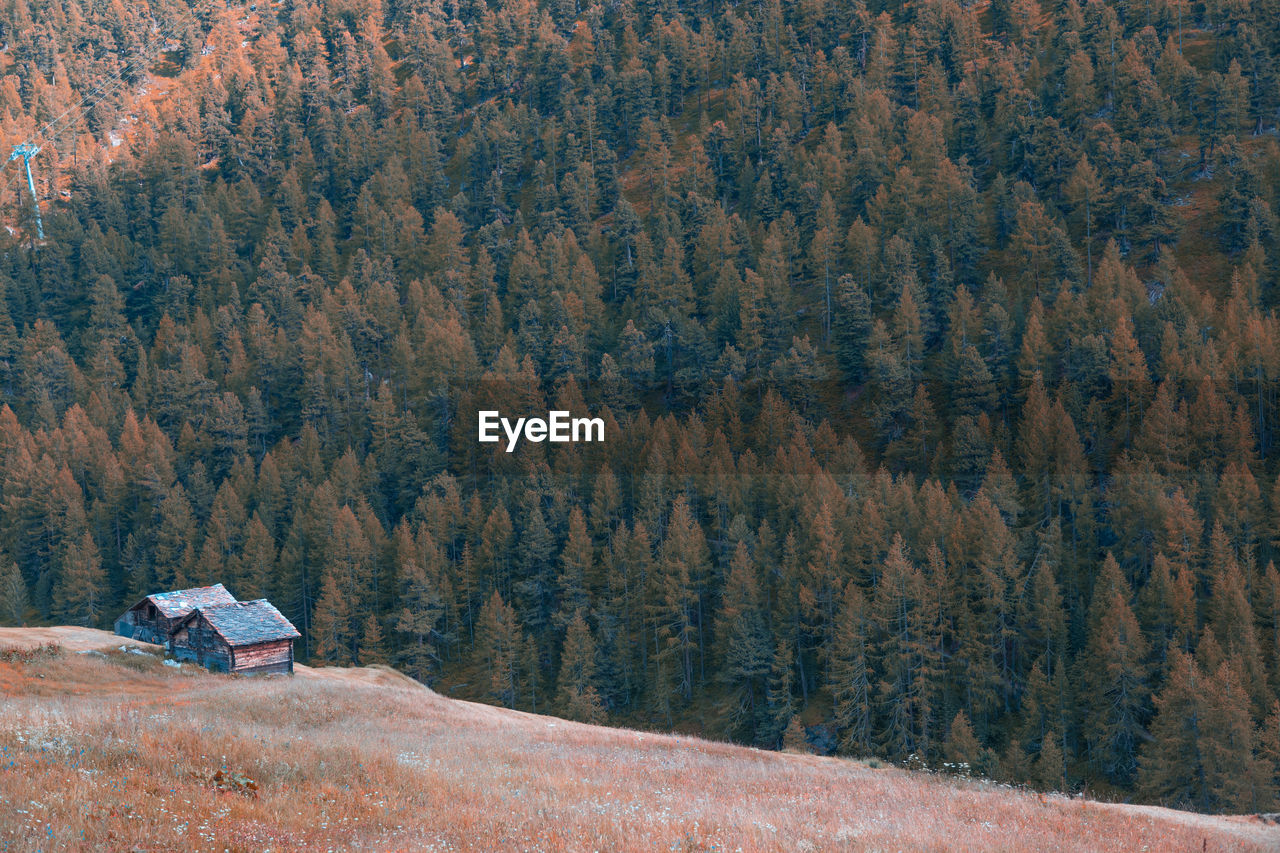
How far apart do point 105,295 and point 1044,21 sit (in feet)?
538

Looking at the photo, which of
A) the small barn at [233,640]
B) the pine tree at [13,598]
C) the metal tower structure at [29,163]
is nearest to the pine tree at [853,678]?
the small barn at [233,640]

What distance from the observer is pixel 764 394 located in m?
111

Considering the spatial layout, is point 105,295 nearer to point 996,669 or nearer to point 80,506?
point 80,506

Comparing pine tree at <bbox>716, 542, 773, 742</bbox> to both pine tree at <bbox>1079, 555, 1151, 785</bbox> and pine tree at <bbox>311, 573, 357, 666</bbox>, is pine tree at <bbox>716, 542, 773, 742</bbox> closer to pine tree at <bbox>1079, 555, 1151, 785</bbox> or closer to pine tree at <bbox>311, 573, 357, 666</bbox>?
pine tree at <bbox>1079, 555, 1151, 785</bbox>

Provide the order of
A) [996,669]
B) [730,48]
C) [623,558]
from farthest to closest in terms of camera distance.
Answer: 1. [730,48]
2. [623,558]
3. [996,669]

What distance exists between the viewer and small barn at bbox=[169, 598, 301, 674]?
190 feet

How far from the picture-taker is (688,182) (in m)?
153

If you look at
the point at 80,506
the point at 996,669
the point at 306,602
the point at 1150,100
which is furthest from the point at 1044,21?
the point at 80,506

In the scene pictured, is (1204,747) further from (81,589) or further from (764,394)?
(81,589)

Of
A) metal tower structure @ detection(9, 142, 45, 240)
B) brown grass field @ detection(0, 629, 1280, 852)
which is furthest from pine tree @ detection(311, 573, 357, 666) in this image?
metal tower structure @ detection(9, 142, 45, 240)

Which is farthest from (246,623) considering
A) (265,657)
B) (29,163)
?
(29,163)

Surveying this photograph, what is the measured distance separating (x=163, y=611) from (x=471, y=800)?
50.7 m

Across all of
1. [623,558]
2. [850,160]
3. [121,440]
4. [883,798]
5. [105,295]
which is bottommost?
[623,558]

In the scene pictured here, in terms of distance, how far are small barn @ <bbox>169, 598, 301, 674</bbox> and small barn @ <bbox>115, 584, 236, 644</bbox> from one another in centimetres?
87
